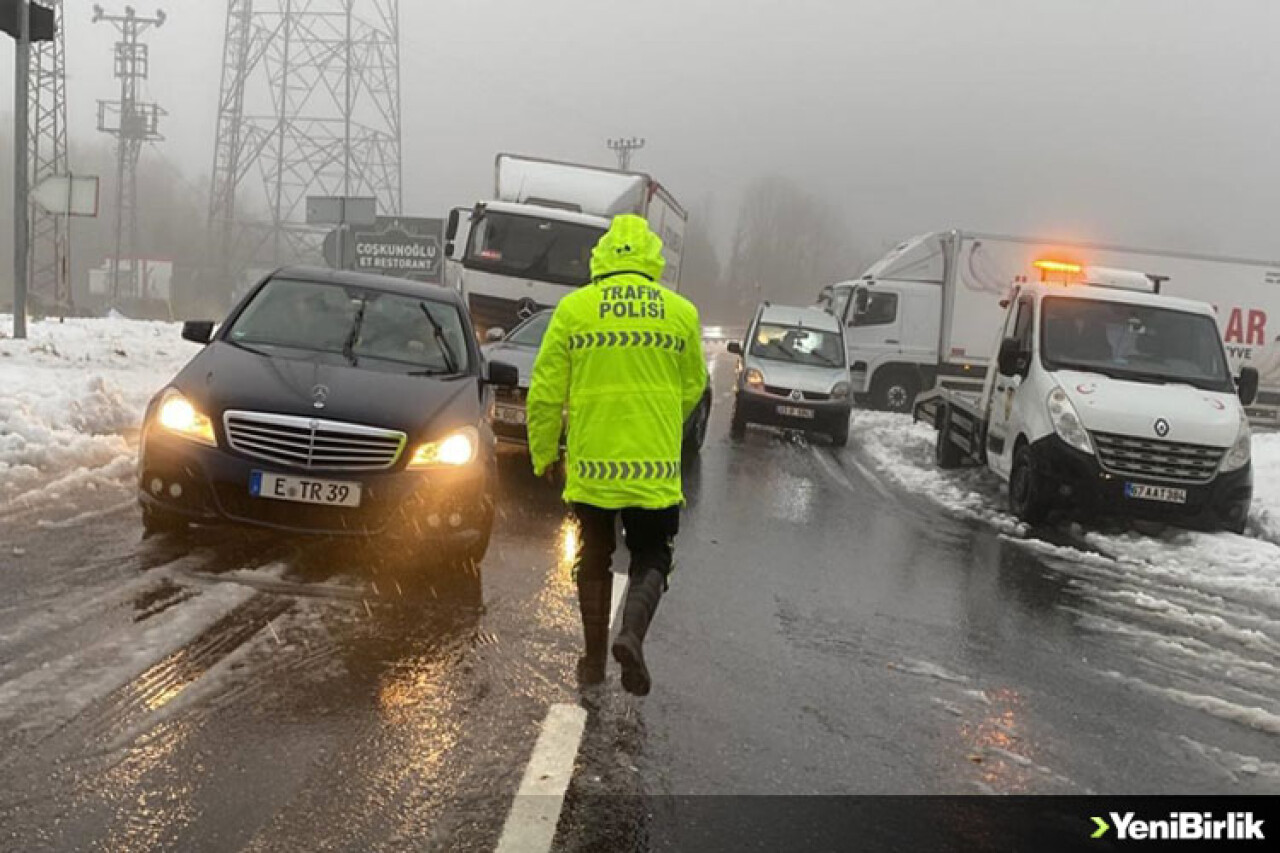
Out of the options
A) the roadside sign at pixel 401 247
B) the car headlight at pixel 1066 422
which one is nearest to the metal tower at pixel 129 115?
the roadside sign at pixel 401 247

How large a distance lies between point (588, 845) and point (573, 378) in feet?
6.06

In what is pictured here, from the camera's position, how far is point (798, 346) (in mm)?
16312

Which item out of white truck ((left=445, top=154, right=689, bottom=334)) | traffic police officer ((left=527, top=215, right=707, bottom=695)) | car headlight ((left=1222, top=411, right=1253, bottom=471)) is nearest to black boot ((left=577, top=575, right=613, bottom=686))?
traffic police officer ((left=527, top=215, right=707, bottom=695))

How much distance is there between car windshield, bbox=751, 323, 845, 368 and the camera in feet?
52.5

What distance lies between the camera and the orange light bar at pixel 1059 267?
37.1ft

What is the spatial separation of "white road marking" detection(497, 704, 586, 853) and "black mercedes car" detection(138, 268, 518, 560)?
180 cm

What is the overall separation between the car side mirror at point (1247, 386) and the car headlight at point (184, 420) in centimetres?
910

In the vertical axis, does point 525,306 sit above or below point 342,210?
below

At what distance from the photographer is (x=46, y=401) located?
960 centimetres

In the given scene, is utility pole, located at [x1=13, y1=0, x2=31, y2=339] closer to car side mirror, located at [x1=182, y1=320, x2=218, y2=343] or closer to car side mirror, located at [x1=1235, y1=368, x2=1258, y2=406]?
car side mirror, located at [x1=182, y1=320, x2=218, y2=343]

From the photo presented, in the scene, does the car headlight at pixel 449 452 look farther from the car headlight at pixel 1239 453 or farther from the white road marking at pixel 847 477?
the car headlight at pixel 1239 453

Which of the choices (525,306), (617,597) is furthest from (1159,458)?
(525,306)

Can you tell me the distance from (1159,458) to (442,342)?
6.32 metres

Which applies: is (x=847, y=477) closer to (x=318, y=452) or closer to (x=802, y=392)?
(x=802, y=392)
